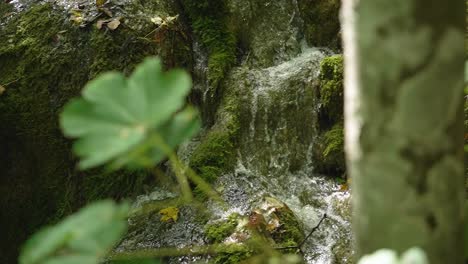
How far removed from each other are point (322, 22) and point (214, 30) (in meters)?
1.06

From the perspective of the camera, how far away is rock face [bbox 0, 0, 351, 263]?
12.2 ft

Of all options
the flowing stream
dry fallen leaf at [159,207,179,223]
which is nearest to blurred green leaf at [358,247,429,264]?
the flowing stream

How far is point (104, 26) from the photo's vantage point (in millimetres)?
4078

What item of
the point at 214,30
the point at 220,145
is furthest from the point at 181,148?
the point at 214,30

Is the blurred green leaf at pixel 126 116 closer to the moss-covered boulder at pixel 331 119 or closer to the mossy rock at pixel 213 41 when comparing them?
the moss-covered boulder at pixel 331 119

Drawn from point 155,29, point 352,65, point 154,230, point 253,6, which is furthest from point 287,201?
point 352,65

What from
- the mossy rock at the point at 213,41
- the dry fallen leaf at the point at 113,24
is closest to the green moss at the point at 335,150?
the mossy rock at the point at 213,41

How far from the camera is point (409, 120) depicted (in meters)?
0.62

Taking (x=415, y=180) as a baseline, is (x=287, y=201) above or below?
below

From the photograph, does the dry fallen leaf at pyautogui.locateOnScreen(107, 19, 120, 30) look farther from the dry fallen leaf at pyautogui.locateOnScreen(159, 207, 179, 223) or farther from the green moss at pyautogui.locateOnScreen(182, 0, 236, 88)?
the dry fallen leaf at pyautogui.locateOnScreen(159, 207, 179, 223)

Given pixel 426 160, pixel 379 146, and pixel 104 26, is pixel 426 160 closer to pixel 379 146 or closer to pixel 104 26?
pixel 379 146

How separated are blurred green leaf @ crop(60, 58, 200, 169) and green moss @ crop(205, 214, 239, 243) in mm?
2641

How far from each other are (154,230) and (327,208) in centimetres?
128

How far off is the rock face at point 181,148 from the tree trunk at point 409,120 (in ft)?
8.81
